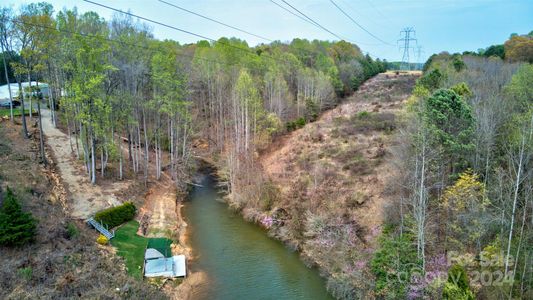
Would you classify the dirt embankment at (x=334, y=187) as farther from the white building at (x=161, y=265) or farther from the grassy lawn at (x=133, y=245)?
the grassy lawn at (x=133, y=245)

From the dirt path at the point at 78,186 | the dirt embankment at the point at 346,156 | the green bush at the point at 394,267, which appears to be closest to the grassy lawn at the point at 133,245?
the dirt path at the point at 78,186

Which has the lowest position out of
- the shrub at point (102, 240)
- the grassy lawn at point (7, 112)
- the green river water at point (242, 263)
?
the green river water at point (242, 263)

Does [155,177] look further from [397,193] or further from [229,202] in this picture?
[397,193]

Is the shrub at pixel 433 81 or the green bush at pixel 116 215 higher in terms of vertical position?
the shrub at pixel 433 81

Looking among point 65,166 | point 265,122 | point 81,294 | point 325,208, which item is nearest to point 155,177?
point 65,166

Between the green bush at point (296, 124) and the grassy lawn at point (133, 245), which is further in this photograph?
the green bush at point (296, 124)

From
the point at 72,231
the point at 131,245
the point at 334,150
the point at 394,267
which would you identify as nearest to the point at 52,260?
the point at 72,231

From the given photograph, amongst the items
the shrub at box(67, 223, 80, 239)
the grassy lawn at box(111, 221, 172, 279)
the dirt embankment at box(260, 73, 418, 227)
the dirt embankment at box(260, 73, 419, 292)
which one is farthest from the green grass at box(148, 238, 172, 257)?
the dirt embankment at box(260, 73, 418, 227)
